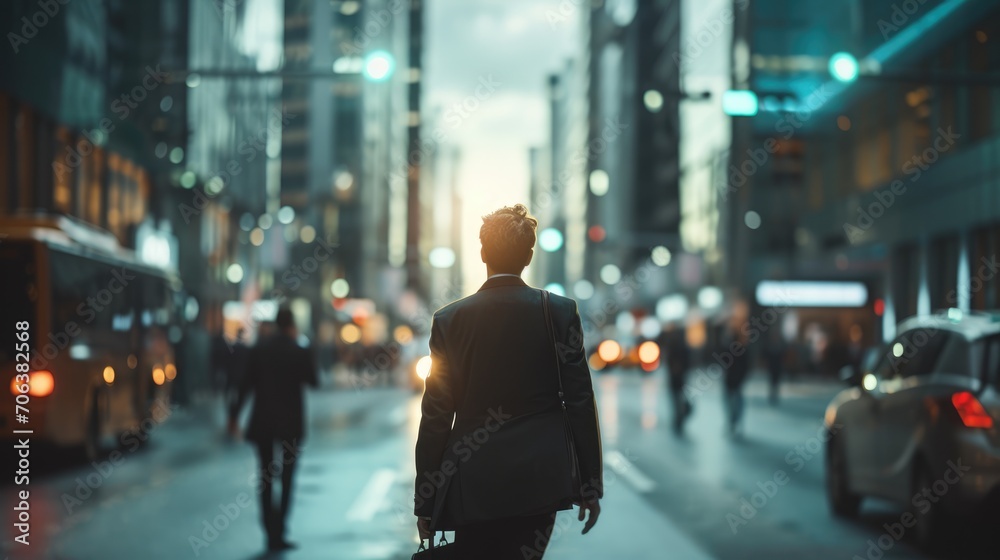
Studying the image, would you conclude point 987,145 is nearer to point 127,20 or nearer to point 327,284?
point 127,20

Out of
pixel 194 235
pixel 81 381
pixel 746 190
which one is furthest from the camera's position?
pixel 746 190

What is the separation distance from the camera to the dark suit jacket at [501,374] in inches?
169

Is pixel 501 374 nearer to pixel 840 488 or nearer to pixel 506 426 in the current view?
pixel 506 426

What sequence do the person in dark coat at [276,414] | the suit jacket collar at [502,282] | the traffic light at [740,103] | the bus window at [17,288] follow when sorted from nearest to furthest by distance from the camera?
the suit jacket collar at [502,282]
the person in dark coat at [276,414]
the bus window at [17,288]
the traffic light at [740,103]

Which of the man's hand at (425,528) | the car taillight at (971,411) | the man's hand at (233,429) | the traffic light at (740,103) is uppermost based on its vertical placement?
the traffic light at (740,103)

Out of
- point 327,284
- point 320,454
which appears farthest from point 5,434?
point 327,284

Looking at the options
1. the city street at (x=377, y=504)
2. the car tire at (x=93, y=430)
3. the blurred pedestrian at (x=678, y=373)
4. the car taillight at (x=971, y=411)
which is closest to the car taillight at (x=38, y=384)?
the city street at (x=377, y=504)

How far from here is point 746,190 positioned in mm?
67688

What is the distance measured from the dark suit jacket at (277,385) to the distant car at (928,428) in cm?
442

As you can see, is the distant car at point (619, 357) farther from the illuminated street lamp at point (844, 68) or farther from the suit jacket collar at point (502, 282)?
the suit jacket collar at point (502, 282)

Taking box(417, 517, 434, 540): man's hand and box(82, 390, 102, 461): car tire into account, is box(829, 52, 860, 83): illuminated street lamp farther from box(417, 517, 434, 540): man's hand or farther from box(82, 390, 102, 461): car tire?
box(417, 517, 434, 540): man's hand

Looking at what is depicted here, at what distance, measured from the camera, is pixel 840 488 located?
1174 cm

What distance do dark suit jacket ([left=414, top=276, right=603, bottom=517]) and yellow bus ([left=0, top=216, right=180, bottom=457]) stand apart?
11.8 metres

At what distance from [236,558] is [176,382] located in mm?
25202
